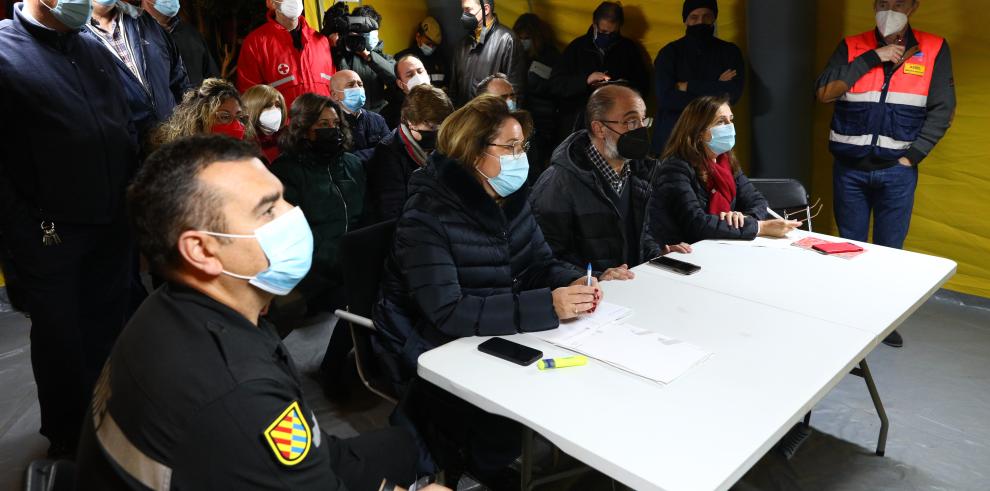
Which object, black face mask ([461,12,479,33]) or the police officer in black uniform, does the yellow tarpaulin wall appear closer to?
black face mask ([461,12,479,33])

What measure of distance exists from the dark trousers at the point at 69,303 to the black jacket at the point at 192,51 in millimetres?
1619

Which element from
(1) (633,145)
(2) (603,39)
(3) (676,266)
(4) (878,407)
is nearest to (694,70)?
(2) (603,39)

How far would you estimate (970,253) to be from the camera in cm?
412

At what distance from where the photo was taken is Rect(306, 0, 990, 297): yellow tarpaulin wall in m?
3.90

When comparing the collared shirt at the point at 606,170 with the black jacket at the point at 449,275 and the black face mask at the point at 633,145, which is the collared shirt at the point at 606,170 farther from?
the black jacket at the point at 449,275

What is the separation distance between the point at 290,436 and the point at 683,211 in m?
2.21

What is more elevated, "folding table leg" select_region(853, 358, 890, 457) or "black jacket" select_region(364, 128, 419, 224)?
"black jacket" select_region(364, 128, 419, 224)

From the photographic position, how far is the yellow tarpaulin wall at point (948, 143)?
390cm

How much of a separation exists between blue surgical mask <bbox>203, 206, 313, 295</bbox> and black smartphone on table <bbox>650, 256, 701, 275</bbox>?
4.69ft

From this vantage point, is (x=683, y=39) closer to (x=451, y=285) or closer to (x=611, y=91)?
(x=611, y=91)

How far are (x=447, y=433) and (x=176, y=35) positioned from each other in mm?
3136

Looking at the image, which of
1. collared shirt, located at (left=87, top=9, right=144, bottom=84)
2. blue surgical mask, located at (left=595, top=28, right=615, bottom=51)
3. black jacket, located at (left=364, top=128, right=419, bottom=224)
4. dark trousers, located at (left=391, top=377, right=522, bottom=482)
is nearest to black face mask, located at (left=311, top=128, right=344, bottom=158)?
black jacket, located at (left=364, top=128, right=419, bottom=224)

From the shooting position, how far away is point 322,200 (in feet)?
10.9

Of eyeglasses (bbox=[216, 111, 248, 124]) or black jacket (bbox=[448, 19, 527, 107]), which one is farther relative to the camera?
black jacket (bbox=[448, 19, 527, 107])
